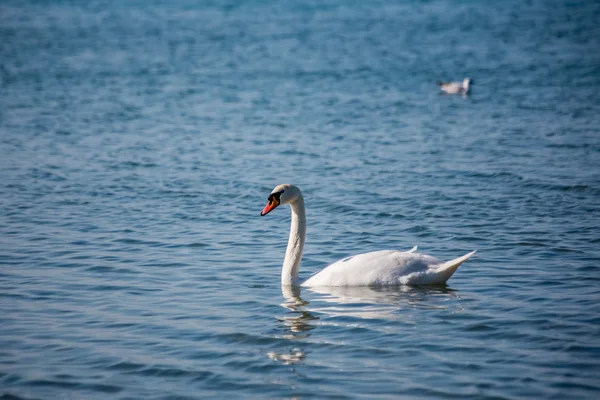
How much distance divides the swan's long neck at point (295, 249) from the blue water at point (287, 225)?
0.18 metres

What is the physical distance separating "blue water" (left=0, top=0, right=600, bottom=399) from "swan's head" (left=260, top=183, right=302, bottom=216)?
877 millimetres

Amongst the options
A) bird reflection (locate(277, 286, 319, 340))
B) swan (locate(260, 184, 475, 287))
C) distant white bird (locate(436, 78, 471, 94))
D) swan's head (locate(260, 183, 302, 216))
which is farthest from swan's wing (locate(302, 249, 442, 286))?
distant white bird (locate(436, 78, 471, 94))

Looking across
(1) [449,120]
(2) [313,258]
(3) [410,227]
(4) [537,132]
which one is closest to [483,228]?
(3) [410,227]

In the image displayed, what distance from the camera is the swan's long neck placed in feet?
33.4

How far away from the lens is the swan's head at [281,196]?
33.6ft

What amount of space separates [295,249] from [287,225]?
3.02m

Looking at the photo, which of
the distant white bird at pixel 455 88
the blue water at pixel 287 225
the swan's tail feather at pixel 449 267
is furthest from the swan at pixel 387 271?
the distant white bird at pixel 455 88

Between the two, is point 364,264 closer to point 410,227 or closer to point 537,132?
point 410,227

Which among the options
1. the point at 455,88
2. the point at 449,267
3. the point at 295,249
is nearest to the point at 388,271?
the point at 449,267

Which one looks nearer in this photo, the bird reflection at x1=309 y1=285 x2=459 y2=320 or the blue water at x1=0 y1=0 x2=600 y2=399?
the blue water at x1=0 y1=0 x2=600 y2=399

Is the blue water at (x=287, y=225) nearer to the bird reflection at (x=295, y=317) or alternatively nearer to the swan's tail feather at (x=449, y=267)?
the bird reflection at (x=295, y=317)

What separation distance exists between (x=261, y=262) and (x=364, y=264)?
1.78 meters

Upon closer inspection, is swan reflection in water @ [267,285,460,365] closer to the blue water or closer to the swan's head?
the blue water

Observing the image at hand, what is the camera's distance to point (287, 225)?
13.4 metres
